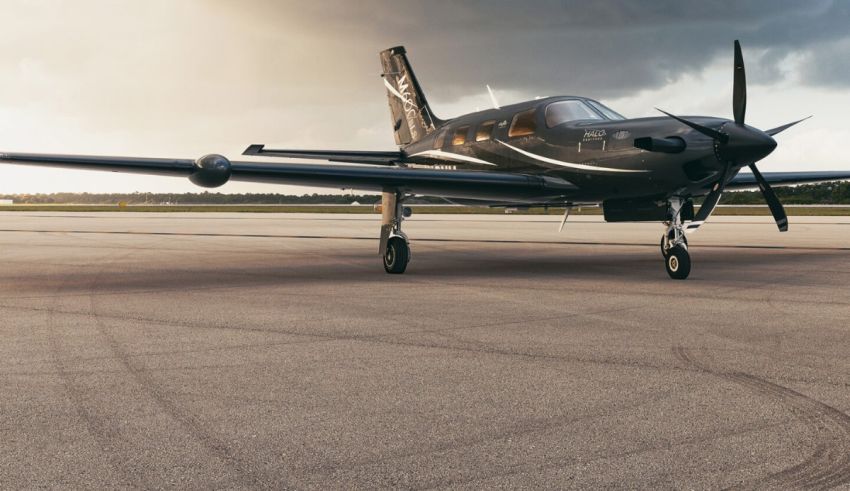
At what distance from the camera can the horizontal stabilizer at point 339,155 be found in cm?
1571

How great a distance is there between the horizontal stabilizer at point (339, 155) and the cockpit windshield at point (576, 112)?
544 centimetres

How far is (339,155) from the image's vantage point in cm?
1725

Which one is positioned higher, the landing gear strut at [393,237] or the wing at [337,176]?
the wing at [337,176]

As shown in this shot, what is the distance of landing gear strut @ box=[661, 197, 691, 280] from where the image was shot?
11.6 metres

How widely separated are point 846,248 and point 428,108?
10908 millimetres

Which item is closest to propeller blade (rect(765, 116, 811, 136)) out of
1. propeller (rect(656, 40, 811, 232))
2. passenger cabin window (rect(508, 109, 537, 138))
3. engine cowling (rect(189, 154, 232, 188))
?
propeller (rect(656, 40, 811, 232))

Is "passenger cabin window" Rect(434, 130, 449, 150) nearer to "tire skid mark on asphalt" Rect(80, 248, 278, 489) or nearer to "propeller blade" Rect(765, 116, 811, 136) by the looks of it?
"propeller blade" Rect(765, 116, 811, 136)

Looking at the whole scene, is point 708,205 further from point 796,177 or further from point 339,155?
point 339,155

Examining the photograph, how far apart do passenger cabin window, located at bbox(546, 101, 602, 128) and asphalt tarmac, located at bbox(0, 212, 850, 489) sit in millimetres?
3366

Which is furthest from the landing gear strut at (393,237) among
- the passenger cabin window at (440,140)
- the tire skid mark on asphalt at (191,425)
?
the tire skid mark on asphalt at (191,425)

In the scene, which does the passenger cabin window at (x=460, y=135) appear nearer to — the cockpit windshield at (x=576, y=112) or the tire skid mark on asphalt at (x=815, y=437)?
the cockpit windshield at (x=576, y=112)

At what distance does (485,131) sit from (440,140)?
69.0 inches

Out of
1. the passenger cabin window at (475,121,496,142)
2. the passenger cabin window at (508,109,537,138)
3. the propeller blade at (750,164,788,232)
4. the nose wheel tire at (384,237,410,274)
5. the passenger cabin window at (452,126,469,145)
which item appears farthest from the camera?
the passenger cabin window at (452,126,469,145)

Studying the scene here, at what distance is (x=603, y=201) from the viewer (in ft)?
43.9
